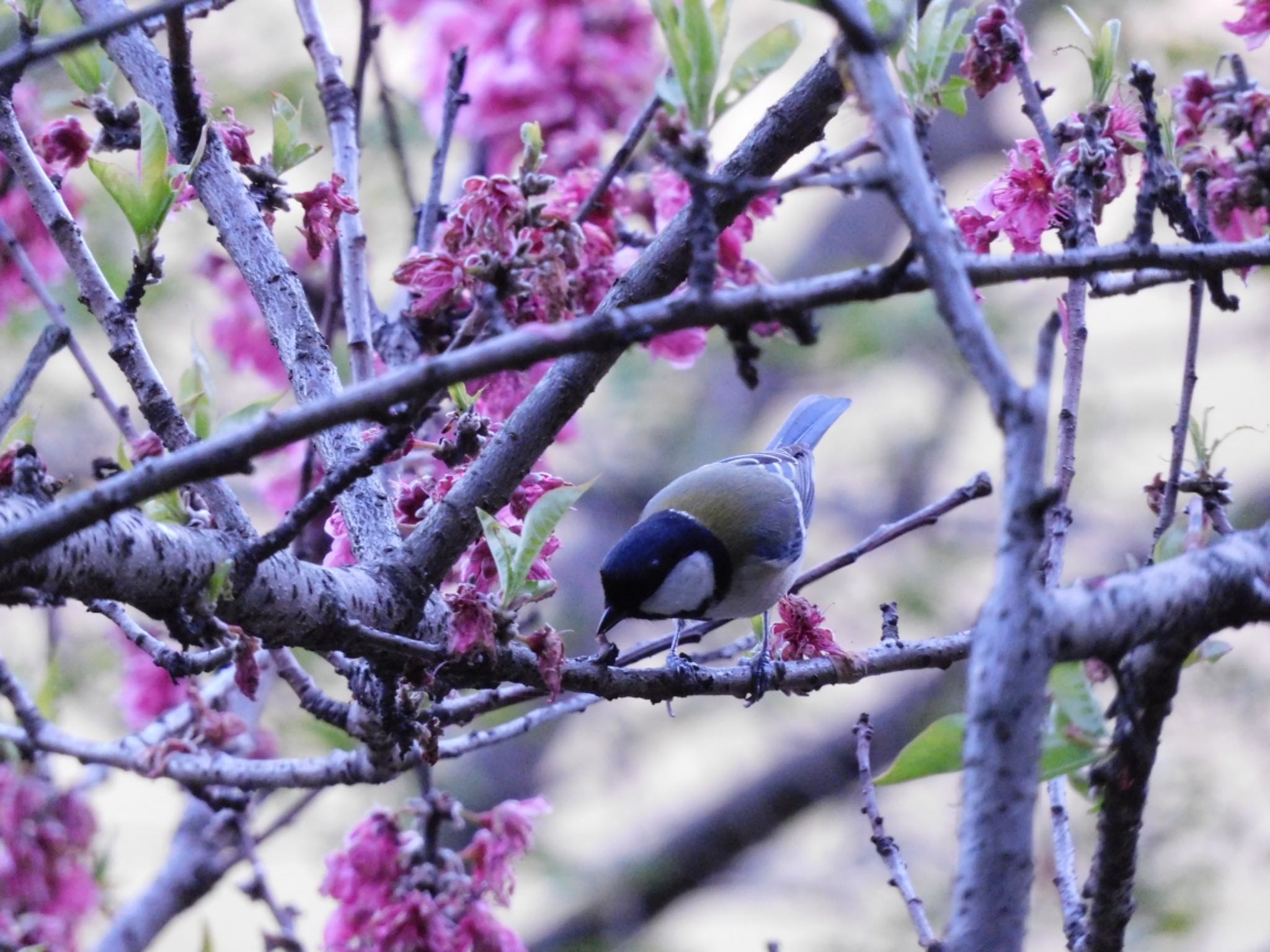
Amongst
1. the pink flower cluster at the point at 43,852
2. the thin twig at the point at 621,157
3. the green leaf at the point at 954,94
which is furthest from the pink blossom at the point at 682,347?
the pink flower cluster at the point at 43,852

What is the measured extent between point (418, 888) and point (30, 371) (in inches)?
35.8

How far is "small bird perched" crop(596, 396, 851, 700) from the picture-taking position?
7.39 ft

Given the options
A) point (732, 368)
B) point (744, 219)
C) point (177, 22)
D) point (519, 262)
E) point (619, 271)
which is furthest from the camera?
point (732, 368)

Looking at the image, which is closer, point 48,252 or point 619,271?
point 619,271

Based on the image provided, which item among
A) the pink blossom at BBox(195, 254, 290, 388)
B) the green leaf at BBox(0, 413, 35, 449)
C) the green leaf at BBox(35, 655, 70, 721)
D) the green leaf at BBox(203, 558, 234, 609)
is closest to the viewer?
the green leaf at BBox(203, 558, 234, 609)

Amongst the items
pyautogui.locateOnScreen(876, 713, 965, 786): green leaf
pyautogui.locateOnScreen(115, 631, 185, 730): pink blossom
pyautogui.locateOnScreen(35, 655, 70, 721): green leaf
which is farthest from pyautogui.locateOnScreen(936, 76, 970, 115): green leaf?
pyautogui.locateOnScreen(115, 631, 185, 730): pink blossom

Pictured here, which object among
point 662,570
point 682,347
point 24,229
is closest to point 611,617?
point 662,570

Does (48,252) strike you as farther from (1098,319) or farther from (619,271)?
(1098,319)

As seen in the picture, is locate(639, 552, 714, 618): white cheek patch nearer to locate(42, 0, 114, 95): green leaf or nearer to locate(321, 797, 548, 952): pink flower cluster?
locate(321, 797, 548, 952): pink flower cluster

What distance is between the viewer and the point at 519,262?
1.54 metres

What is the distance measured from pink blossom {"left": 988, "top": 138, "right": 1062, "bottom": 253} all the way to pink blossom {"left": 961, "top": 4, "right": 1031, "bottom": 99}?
107mm

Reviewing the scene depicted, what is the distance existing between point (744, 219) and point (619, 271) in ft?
0.94

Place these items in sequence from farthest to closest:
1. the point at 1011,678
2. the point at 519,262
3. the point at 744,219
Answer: the point at 744,219, the point at 519,262, the point at 1011,678

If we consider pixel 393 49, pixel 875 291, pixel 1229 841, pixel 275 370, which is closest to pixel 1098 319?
pixel 1229 841
